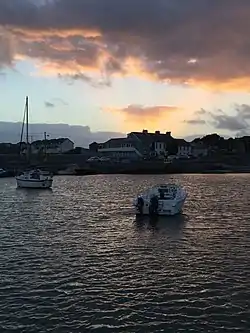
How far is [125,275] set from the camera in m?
22.7

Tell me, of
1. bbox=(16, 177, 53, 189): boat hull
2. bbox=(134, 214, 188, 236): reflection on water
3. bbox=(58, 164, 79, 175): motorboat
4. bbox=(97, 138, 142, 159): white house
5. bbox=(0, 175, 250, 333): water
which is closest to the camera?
bbox=(0, 175, 250, 333): water

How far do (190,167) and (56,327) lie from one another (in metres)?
151

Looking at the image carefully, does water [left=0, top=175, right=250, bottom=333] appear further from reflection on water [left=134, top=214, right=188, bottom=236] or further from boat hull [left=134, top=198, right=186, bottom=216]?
boat hull [left=134, top=198, right=186, bottom=216]

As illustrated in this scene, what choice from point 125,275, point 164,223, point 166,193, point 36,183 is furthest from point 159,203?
point 36,183

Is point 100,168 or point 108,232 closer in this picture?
point 108,232

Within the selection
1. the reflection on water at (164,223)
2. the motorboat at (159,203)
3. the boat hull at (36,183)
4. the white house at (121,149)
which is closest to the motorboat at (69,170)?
the white house at (121,149)

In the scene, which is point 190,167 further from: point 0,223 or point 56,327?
point 56,327

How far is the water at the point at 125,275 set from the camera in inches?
661

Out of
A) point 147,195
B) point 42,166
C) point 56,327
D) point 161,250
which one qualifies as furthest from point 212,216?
point 42,166

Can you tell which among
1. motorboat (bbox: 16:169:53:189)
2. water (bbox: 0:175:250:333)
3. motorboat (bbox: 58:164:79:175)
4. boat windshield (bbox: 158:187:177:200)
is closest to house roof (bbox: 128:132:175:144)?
motorboat (bbox: 58:164:79:175)

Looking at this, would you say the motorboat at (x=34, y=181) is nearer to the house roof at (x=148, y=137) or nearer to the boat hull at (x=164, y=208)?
the boat hull at (x=164, y=208)

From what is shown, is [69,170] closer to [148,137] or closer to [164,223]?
[148,137]

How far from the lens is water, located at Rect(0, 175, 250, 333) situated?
55.1 feet

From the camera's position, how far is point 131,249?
2942cm
